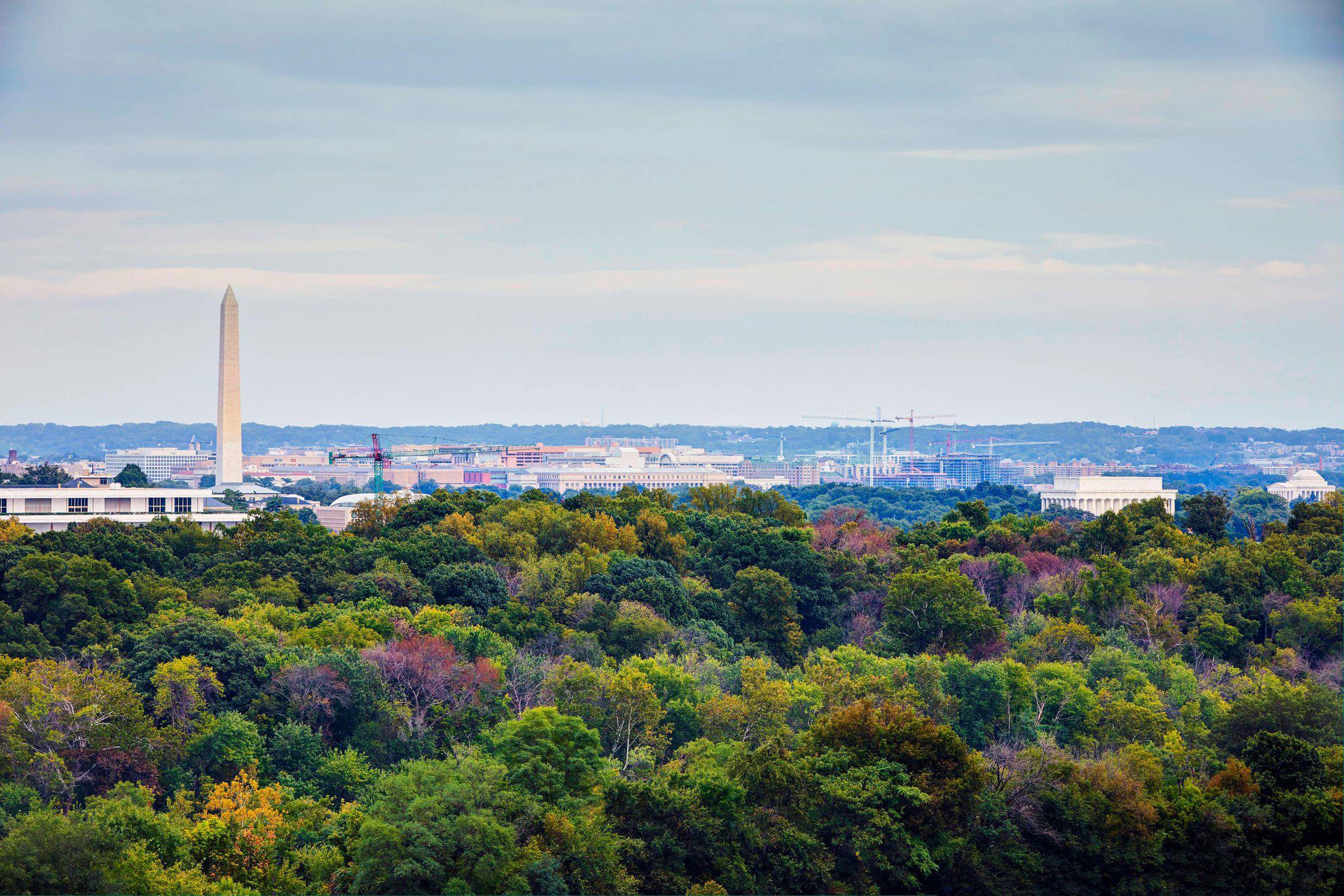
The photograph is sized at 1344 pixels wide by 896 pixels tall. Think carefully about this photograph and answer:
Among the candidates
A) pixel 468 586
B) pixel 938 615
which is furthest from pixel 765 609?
pixel 468 586

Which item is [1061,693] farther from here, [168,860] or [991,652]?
[168,860]

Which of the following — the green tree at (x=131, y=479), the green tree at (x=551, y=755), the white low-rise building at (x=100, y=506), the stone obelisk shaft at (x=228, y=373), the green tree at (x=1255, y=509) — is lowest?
the green tree at (x=551, y=755)

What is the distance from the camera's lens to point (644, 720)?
4703 cm

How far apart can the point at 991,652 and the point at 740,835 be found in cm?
2343

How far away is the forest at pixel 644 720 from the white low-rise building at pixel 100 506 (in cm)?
2689

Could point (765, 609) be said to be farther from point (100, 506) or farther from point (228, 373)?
point (228, 373)

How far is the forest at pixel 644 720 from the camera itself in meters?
37.9

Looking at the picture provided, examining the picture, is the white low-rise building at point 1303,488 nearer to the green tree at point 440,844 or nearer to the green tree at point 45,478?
the green tree at point 45,478

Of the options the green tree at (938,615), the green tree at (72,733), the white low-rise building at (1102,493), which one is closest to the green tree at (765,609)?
the green tree at (938,615)

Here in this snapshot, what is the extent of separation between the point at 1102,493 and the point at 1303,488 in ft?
135

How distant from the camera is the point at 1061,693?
51.1 m

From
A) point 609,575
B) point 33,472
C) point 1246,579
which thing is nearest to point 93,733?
point 609,575

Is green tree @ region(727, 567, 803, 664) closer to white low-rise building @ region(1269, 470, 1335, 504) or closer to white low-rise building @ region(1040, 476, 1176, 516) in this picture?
white low-rise building @ region(1040, 476, 1176, 516)

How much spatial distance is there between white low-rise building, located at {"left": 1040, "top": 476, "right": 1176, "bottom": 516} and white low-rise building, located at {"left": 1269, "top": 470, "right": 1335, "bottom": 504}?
2207 cm
